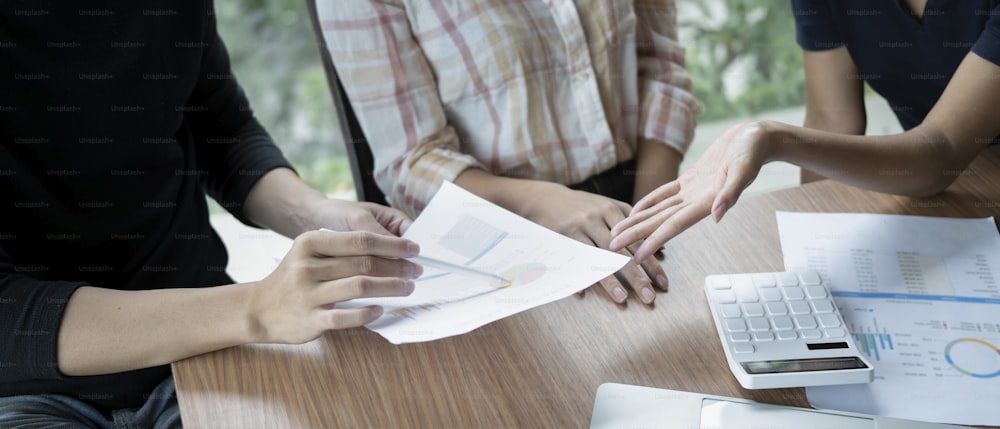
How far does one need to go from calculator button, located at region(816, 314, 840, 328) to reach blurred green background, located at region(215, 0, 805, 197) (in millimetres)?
1601

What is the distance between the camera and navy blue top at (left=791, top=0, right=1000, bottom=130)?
106 centimetres

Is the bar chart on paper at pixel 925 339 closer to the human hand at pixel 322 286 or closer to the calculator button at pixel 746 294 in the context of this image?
the calculator button at pixel 746 294

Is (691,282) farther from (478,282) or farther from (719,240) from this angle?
(478,282)

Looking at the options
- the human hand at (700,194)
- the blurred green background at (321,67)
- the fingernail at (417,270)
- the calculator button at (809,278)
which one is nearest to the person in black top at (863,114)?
the human hand at (700,194)

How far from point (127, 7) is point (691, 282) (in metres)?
0.73

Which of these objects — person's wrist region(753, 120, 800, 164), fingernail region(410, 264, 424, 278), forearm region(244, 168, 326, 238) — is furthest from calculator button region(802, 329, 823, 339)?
forearm region(244, 168, 326, 238)

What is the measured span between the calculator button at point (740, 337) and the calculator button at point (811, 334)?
51 mm

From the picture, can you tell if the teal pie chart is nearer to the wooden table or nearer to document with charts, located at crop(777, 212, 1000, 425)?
document with charts, located at crop(777, 212, 1000, 425)

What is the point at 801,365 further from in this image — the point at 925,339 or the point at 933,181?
the point at 933,181

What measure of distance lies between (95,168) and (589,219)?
1.95 ft

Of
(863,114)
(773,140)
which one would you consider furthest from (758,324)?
(863,114)

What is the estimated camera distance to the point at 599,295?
0.81 m

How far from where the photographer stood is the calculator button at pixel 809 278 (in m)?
0.79

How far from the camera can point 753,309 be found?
0.75m
